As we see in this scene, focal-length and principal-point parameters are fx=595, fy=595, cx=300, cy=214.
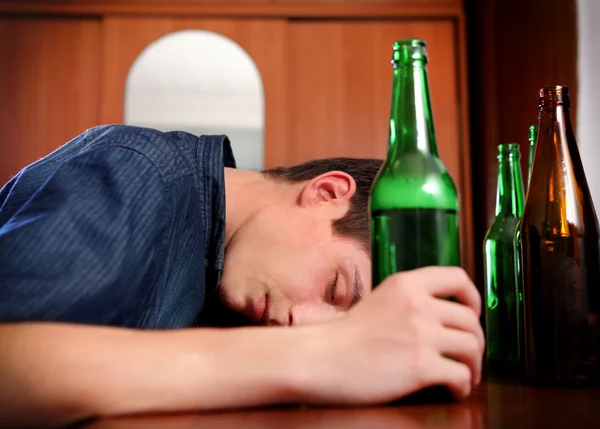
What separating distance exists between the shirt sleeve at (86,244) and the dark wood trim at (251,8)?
65.1 inches

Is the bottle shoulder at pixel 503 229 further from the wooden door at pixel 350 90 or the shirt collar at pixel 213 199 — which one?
the wooden door at pixel 350 90

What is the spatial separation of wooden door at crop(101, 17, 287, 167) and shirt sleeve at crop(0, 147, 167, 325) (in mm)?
1529

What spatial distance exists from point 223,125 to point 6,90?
78 cm

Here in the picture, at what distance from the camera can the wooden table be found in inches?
15.3

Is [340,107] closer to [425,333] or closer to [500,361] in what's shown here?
[500,361]

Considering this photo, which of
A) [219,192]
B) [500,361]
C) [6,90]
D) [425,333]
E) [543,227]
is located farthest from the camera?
[6,90]

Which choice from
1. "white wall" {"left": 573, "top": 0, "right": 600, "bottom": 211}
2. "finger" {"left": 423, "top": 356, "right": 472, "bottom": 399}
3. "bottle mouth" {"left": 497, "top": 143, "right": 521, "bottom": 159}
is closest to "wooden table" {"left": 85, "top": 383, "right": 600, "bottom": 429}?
"finger" {"left": 423, "top": 356, "right": 472, "bottom": 399}

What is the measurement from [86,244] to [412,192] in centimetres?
30

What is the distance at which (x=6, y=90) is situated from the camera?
7.00 feet

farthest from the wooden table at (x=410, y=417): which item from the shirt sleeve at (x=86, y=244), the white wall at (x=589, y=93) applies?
the white wall at (x=589, y=93)

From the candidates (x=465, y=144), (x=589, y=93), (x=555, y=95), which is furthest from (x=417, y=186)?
(x=465, y=144)

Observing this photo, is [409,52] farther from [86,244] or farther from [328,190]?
[328,190]

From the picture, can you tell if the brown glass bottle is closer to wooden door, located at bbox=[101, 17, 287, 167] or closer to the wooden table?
the wooden table

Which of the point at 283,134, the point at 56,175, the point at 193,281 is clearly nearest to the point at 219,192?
the point at 193,281
